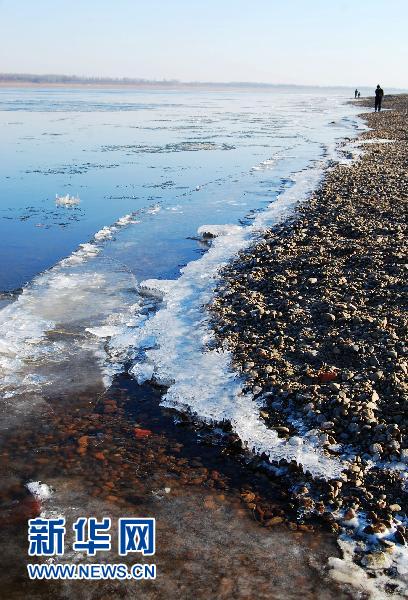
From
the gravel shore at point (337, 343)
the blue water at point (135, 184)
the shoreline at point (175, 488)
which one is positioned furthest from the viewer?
the blue water at point (135, 184)

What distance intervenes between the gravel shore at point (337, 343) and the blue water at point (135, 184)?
3018 mm

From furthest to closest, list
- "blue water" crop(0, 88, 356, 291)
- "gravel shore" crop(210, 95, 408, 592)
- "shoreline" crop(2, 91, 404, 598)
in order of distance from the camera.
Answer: "blue water" crop(0, 88, 356, 291)
"gravel shore" crop(210, 95, 408, 592)
"shoreline" crop(2, 91, 404, 598)

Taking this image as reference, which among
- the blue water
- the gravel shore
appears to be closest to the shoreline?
the gravel shore

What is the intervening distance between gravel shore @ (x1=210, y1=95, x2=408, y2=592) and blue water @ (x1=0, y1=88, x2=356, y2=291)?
9.90 ft

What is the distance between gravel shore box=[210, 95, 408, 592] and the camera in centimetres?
538

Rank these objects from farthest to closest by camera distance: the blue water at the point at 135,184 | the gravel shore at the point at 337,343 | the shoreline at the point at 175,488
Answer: the blue water at the point at 135,184 < the gravel shore at the point at 337,343 < the shoreline at the point at 175,488

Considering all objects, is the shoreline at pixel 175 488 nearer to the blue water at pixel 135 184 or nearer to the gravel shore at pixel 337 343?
the gravel shore at pixel 337 343

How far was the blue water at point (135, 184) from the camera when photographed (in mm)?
13984

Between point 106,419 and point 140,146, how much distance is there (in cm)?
2742

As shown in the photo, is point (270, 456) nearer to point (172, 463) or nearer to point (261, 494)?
point (261, 494)

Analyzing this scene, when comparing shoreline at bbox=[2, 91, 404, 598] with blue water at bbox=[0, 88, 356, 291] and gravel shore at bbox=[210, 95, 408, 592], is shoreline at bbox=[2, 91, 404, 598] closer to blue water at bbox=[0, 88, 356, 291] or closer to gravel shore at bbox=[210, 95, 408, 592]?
gravel shore at bbox=[210, 95, 408, 592]

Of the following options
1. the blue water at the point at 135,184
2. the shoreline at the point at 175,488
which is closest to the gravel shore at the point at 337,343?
the shoreline at the point at 175,488

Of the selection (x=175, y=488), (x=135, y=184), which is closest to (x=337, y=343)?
(x=175, y=488)

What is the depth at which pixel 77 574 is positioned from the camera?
450 cm
